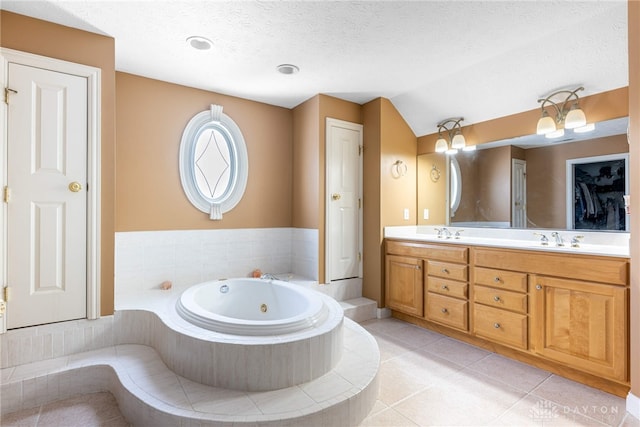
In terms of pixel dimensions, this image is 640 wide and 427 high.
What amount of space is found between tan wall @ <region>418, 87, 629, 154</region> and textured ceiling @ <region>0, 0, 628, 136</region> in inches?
2.5

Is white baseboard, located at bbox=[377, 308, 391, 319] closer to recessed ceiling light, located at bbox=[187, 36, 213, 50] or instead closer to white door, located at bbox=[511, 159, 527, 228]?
white door, located at bbox=[511, 159, 527, 228]

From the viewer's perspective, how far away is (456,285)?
2840mm

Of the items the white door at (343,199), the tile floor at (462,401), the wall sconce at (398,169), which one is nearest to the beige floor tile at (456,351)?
the tile floor at (462,401)

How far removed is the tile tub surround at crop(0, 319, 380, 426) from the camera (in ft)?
5.21

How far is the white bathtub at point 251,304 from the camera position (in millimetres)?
1985

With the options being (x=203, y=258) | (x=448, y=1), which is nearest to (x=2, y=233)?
(x=203, y=258)

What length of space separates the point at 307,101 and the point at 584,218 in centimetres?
283

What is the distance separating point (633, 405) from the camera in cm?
182

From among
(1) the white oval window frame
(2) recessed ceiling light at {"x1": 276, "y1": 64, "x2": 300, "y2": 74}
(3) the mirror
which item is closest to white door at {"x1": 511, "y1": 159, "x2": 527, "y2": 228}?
(3) the mirror

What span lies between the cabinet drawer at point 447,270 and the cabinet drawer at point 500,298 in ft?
0.52

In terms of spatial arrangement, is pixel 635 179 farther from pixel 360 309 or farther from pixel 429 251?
pixel 360 309

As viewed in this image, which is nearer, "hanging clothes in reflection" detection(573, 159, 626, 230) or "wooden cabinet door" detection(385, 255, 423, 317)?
"hanging clothes in reflection" detection(573, 159, 626, 230)

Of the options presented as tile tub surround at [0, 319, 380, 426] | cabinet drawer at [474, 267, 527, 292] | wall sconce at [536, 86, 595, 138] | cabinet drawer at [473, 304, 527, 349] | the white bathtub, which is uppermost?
wall sconce at [536, 86, 595, 138]

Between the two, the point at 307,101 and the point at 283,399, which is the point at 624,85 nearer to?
the point at 307,101
